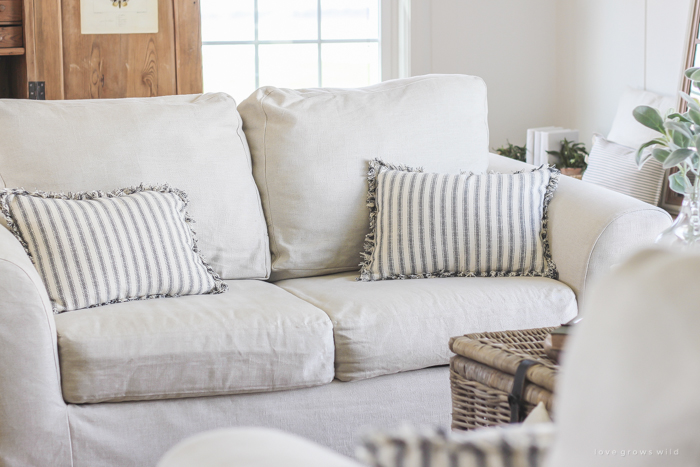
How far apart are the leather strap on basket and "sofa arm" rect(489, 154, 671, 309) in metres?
0.78

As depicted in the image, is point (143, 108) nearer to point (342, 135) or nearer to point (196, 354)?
point (342, 135)

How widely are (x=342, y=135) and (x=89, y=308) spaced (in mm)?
850

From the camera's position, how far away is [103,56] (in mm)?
3229

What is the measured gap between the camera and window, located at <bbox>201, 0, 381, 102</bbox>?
3.70 metres

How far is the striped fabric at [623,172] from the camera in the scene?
263 centimetres

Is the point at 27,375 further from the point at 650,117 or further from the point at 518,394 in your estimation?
the point at 650,117

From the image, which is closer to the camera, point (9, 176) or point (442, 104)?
point (9, 176)

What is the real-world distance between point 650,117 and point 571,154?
1.51m

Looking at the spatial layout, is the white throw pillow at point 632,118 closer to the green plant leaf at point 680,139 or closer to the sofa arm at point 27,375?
the green plant leaf at point 680,139

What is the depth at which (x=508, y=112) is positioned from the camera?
12.6ft

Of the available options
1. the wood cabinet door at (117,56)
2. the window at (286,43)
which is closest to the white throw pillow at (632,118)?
the window at (286,43)

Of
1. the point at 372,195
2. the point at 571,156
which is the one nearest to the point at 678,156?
the point at 372,195

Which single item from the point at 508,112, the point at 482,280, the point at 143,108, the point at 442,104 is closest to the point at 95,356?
the point at 143,108

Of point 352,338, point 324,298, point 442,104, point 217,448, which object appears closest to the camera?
point 217,448
